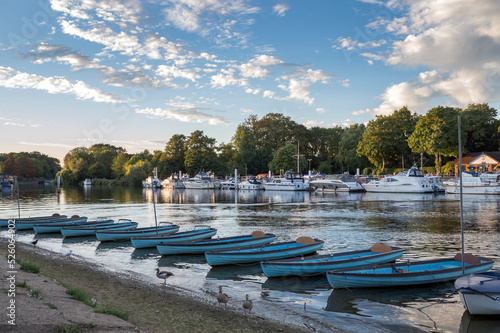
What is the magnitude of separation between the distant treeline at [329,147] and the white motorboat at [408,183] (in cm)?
1358

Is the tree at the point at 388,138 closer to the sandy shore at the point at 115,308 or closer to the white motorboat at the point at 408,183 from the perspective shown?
the white motorboat at the point at 408,183

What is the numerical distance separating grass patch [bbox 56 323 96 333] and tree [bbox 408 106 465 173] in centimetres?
8884

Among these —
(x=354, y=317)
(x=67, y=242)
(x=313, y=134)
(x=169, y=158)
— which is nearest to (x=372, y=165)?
(x=313, y=134)

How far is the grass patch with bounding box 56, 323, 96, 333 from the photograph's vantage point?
8.38m

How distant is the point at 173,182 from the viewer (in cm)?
12631

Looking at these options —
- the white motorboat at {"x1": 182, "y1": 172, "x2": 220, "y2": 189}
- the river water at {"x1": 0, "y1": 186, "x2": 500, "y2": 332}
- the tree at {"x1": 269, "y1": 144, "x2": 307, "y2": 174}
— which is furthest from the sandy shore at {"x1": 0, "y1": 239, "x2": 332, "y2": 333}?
the tree at {"x1": 269, "y1": 144, "x2": 307, "y2": 174}

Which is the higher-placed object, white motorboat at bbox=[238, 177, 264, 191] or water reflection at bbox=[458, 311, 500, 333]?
white motorboat at bbox=[238, 177, 264, 191]

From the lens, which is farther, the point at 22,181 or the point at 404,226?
the point at 22,181

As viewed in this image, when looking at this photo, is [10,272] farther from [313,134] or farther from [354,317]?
[313,134]

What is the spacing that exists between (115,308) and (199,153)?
12504 cm

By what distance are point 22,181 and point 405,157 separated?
17675 cm

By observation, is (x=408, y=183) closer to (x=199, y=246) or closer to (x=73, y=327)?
(x=199, y=246)

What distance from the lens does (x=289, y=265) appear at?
16.8m

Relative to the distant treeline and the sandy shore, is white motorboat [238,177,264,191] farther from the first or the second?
the sandy shore
